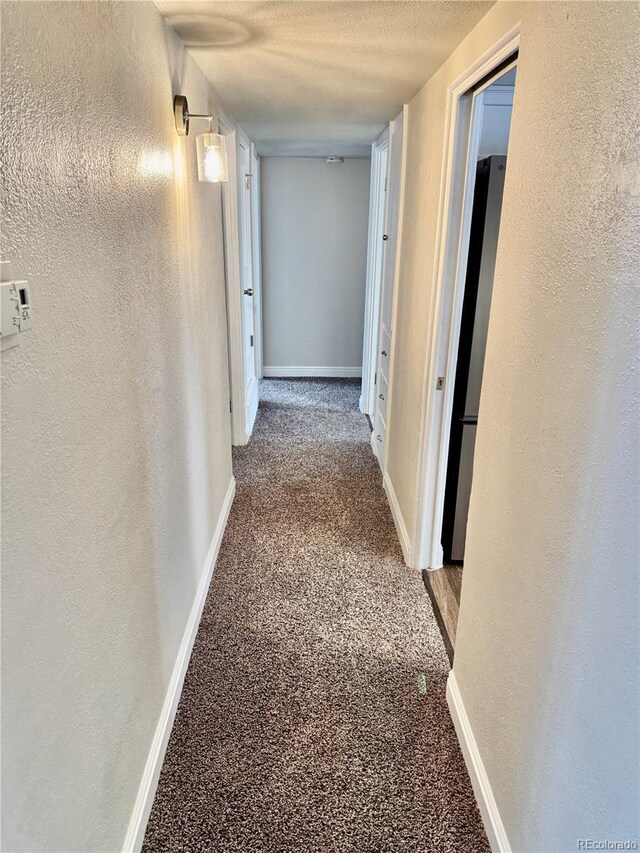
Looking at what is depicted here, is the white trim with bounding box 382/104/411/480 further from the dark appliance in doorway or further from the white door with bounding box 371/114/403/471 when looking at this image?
the dark appliance in doorway

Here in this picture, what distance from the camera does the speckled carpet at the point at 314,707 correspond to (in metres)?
1.56

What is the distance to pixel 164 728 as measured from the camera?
1.74 meters

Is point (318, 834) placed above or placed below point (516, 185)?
below

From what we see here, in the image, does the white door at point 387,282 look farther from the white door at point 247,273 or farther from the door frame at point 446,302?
the door frame at point 446,302

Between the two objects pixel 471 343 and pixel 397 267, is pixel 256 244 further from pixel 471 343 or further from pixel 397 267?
pixel 471 343

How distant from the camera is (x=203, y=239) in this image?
2.46 meters

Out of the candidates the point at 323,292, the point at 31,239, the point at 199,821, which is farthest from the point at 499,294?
the point at 323,292

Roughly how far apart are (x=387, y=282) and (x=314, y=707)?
8.90 feet

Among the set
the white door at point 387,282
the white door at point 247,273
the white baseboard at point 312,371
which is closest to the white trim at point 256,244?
the white door at point 247,273

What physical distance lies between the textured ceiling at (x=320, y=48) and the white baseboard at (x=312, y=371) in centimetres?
303

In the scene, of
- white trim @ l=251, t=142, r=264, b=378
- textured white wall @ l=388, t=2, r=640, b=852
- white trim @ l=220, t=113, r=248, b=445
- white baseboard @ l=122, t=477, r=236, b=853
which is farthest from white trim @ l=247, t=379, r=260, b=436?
textured white wall @ l=388, t=2, r=640, b=852

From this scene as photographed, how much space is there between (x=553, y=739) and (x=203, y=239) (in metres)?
2.16

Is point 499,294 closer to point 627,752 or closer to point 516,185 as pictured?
point 516,185

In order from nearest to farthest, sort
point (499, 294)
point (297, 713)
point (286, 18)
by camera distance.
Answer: point (499, 294) → point (286, 18) → point (297, 713)
